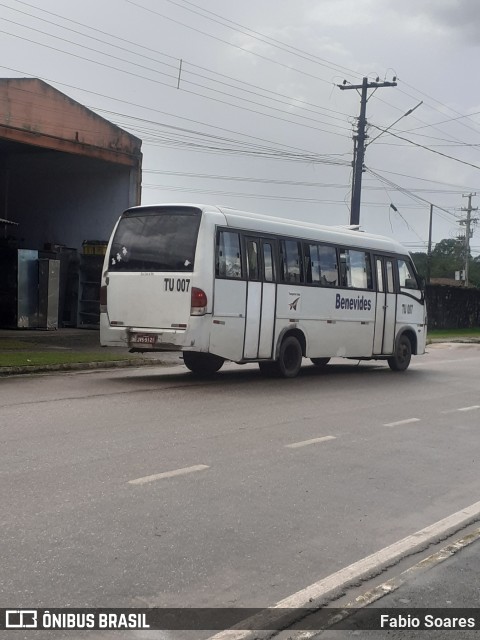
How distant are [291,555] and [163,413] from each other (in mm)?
5753

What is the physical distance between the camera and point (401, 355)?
19.6m

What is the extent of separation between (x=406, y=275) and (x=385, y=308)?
4.22 feet

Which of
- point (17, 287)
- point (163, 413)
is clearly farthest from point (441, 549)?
point (17, 287)

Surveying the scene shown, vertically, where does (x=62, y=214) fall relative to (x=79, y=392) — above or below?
above

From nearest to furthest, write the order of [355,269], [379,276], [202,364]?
1. [202,364]
2. [355,269]
3. [379,276]

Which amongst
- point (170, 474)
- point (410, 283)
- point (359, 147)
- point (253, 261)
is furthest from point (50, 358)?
point (359, 147)

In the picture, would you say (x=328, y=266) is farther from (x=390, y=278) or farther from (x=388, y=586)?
(x=388, y=586)

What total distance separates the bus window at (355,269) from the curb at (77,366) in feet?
13.9

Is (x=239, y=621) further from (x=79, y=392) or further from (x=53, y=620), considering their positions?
(x=79, y=392)

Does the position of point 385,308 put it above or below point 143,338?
above

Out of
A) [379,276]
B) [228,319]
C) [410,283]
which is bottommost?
[228,319]

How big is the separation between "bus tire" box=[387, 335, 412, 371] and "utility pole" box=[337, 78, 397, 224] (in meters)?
15.0

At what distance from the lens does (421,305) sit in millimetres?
20266

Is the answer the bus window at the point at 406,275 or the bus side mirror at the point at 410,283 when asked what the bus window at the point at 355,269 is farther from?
the bus side mirror at the point at 410,283
